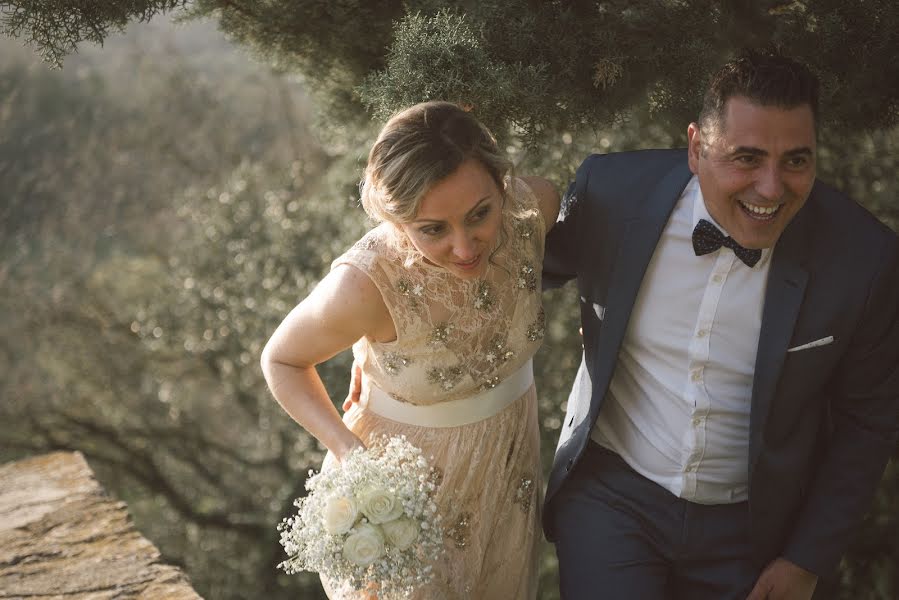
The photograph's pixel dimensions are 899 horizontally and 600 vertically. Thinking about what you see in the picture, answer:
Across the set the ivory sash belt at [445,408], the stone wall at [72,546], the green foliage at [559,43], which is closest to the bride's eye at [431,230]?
the green foliage at [559,43]

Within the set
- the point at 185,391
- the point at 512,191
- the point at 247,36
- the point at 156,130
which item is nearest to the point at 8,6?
the point at 247,36

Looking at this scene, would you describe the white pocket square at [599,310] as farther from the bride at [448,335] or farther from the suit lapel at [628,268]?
the bride at [448,335]

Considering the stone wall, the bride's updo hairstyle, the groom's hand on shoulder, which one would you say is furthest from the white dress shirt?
the stone wall

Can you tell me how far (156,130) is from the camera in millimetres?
7359

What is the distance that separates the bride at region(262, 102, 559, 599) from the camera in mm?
2240

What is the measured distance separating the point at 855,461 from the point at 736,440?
349 mm

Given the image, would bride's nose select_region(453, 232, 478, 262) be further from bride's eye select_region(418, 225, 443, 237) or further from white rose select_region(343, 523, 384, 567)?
white rose select_region(343, 523, 384, 567)

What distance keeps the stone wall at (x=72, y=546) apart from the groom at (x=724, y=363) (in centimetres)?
133

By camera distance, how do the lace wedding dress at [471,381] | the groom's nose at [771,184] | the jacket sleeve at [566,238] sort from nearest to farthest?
the groom's nose at [771,184]
the lace wedding dress at [471,381]
the jacket sleeve at [566,238]

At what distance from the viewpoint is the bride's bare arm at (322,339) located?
91.6 inches

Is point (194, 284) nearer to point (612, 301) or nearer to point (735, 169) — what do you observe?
point (612, 301)

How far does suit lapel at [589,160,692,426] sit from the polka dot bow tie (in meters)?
0.10

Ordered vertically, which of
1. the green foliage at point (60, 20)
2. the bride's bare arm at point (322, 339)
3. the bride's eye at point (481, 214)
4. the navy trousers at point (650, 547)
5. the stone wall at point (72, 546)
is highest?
the green foliage at point (60, 20)

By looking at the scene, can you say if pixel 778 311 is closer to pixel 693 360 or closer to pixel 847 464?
pixel 693 360
